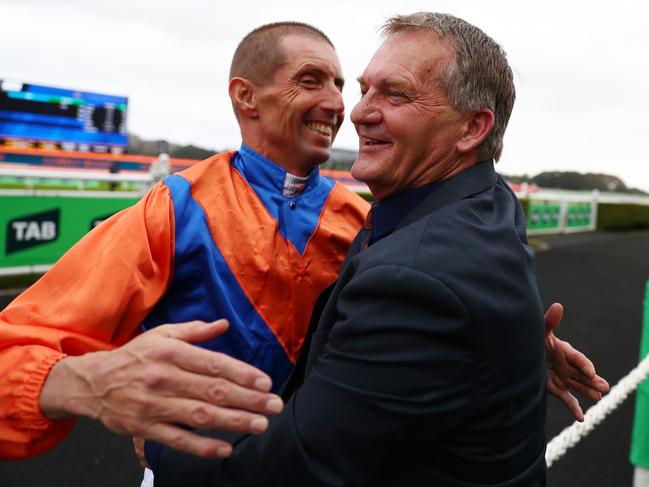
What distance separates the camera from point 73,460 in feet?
11.7

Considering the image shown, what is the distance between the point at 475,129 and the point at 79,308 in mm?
1050

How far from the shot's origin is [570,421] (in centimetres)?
447

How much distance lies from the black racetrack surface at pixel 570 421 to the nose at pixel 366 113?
275 centimetres

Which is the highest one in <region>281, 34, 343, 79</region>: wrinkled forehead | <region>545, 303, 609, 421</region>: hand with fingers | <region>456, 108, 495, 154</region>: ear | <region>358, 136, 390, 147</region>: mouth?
<region>281, 34, 343, 79</region>: wrinkled forehead

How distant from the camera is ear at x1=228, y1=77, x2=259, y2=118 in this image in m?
1.90

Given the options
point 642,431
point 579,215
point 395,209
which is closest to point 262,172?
point 395,209

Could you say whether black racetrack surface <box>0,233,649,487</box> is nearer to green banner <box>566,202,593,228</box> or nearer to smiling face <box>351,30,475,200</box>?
smiling face <box>351,30,475,200</box>

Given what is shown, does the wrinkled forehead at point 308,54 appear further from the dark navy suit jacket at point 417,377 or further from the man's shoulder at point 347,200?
the dark navy suit jacket at point 417,377

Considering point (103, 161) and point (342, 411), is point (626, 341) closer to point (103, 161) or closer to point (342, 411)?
point (342, 411)

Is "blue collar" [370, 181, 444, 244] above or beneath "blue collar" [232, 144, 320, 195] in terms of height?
beneath

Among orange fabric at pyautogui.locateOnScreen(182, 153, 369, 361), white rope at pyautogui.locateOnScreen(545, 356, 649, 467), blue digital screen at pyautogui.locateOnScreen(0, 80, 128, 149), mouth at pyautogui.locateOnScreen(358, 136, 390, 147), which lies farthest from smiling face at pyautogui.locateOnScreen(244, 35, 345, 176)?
blue digital screen at pyautogui.locateOnScreen(0, 80, 128, 149)

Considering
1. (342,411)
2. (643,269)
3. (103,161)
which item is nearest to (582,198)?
(643,269)

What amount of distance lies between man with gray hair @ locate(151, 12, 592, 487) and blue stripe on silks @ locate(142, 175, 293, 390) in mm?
200

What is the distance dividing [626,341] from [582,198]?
1385 cm
